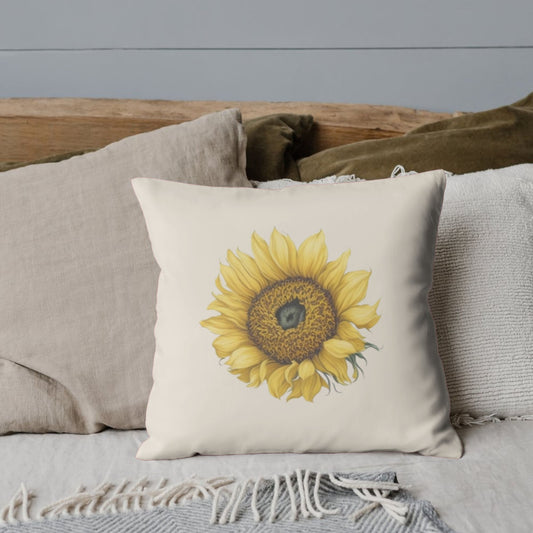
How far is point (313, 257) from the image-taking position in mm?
811

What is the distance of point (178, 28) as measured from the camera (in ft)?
4.68

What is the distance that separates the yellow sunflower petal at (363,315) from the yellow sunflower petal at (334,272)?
0.04 meters

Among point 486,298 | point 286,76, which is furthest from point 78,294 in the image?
point 286,76

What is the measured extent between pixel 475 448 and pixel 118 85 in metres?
1.12

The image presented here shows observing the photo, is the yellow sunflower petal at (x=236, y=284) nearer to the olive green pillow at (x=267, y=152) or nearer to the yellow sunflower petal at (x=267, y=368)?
the yellow sunflower petal at (x=267, y=368)

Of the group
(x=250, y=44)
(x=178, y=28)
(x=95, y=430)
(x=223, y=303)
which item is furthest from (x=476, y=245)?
(x=178, y=28)

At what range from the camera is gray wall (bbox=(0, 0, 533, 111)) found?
1394 mm

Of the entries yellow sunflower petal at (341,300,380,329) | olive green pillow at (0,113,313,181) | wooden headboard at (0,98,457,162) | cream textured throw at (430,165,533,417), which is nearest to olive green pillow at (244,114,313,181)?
olive green pillow at (0,113,313,181)

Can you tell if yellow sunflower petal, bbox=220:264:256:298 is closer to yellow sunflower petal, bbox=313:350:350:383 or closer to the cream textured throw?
yellow sunflower petal, bbox=313:350:350:383

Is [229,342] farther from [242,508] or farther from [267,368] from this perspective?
[242,508]

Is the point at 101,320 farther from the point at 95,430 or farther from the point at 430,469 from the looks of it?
the point at 430,469

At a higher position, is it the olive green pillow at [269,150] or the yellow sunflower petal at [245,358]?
the olive green pillow at [269,150]

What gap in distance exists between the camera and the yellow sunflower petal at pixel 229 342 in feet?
2.59

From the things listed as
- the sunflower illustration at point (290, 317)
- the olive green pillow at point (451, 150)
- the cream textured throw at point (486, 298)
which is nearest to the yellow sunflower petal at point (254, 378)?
the sunflower illustration at point (290, 317)
